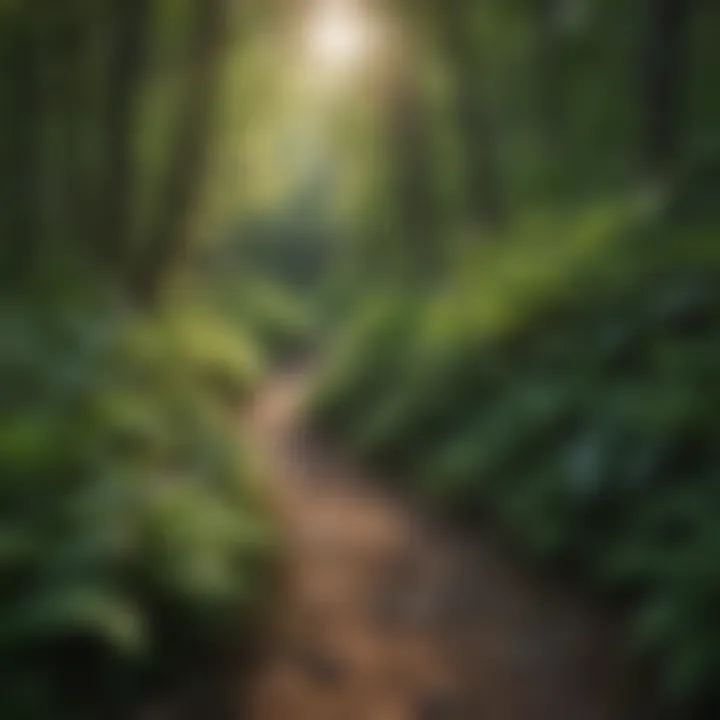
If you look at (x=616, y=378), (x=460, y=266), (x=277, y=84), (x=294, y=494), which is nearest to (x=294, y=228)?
(x=277, y=84)

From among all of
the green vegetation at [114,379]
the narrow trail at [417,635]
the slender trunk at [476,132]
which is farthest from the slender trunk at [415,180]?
the narrow trail at [417,635]

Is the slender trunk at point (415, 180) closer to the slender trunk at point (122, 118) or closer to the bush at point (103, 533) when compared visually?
the slender trunk at point (122, 118)

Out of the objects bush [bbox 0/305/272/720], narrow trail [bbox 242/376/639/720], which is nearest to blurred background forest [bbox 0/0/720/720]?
bush [bbox 0/305/272/720]

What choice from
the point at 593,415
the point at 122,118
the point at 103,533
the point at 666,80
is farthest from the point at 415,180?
the point at 103,533

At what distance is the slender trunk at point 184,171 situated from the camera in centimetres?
1035

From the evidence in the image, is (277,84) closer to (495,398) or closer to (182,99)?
(182,99)

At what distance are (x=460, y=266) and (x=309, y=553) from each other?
196 inches

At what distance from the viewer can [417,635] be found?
19.9 feet

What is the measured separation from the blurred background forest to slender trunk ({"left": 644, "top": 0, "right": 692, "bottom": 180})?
0.03 meters

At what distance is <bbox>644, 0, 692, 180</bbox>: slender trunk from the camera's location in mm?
9633

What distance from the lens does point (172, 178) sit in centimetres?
1095

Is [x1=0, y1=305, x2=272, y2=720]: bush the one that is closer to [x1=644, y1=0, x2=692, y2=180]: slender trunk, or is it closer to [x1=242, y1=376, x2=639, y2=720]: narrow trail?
[x1=242, y1=376, x2=639, y2=720]: narrow trail

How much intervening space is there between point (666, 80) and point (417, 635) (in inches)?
236

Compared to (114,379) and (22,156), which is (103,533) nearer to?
(114,379)
